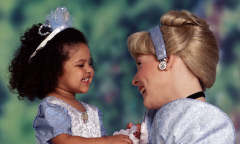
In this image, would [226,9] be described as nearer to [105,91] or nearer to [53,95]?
[105,91]

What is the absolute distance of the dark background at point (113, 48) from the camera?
2514mm

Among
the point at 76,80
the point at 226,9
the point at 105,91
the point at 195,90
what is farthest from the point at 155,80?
the point at 226,9

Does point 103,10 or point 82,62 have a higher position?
point 103,10

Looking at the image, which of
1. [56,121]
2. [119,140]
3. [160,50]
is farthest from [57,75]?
[160,50]

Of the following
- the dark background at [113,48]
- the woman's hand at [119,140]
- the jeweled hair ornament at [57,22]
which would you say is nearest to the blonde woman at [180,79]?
the woman's hand at [119,140]

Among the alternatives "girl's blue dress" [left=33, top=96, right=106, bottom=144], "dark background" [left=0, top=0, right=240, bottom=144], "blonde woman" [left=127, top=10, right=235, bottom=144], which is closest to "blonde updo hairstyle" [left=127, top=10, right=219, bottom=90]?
"blonde woman" [left=127, top=10, right=235, bottom=144]

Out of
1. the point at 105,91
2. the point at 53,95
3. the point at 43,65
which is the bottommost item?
the point at 105,91

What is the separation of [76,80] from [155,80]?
1.56 ft

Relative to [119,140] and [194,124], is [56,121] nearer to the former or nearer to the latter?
[119,140]

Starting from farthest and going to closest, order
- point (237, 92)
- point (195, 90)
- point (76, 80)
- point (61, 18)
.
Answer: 1. point (237, 92)
2. point (61, 18)
3. point (76, 80)
4. point (195, 90)

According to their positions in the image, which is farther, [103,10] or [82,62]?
[103,10]

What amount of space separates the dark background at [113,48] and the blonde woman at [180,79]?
1.04 meters

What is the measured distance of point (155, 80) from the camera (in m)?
1.49

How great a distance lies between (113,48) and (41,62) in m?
0.77
